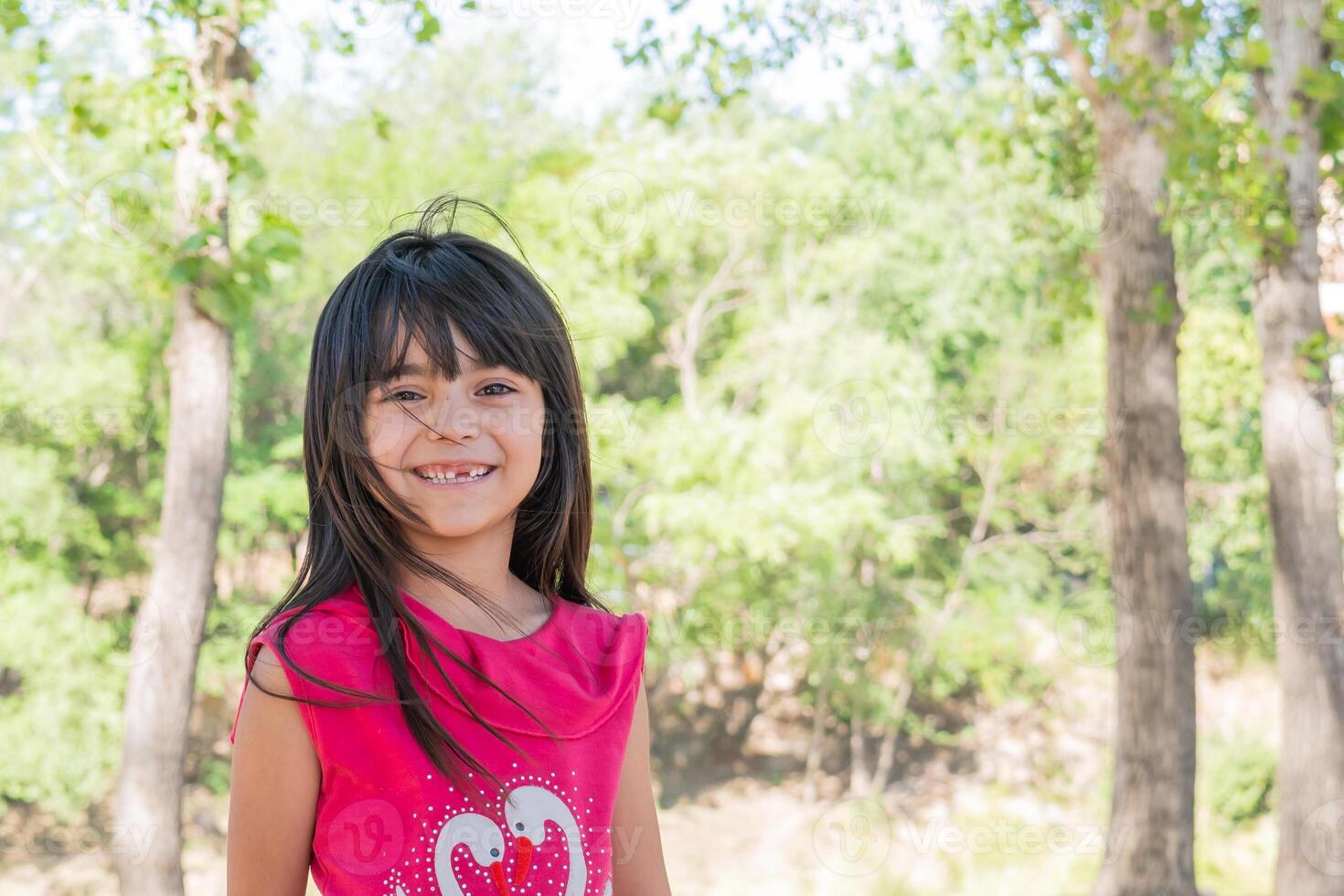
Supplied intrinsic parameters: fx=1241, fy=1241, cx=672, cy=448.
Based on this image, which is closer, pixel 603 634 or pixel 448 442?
pixel 448 442

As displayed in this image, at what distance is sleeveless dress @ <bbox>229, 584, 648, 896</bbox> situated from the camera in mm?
990

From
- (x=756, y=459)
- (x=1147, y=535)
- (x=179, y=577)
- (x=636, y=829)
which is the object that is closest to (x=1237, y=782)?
(x=756, y=459)

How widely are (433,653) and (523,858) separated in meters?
0.19

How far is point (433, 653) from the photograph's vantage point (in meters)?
1.04

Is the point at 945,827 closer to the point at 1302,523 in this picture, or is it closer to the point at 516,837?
the point at 1302,523

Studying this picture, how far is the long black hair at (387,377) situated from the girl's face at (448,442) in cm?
1

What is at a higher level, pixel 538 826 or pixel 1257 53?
pixel 1257 53

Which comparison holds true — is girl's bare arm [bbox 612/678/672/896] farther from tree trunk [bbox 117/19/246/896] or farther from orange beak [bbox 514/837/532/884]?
tree trunk [bbox 117/19/246/896]

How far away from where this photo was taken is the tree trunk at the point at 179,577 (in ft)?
11.0

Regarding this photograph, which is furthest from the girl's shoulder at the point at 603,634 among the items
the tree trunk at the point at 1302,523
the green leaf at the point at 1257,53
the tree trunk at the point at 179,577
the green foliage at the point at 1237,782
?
the green foliage at the point at 1237,782

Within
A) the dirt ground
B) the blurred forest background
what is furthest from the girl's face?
the dirt ground

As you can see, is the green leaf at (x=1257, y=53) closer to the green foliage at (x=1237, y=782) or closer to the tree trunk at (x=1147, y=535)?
the tree trunk at (x=1147, y=535)

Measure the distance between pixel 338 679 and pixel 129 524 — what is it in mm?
10227

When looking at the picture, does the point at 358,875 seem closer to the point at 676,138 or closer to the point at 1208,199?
the point at 1208,199
